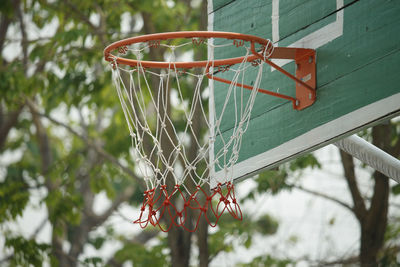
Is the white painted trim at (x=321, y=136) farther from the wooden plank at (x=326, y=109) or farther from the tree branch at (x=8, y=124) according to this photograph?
the tree branch at (x=8, y=124)

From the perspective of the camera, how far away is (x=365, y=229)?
6.58 meters

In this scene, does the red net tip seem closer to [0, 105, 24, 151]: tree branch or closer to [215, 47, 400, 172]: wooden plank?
[215, 47, 400, 172]: wooden plank

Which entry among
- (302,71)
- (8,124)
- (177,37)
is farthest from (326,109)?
(8,124)

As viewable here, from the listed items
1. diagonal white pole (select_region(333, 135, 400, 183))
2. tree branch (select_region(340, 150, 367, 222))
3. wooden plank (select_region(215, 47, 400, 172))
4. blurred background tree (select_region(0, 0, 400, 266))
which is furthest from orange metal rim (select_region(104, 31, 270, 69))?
tree branch (select_region(340, 150, 367, 222))

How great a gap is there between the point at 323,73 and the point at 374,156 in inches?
25.3

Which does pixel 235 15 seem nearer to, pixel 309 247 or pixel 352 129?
pixel 352 129

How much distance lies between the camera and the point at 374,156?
3867mm

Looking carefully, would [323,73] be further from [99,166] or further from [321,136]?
[99,166]

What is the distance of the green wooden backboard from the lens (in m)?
3.25

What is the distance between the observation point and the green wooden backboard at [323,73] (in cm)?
325

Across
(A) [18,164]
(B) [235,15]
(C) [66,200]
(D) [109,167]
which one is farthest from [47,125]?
(B) [235,15]

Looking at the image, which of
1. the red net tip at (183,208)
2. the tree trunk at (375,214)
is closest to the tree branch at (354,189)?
the tree trunk at (375,214)

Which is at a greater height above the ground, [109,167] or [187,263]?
[109,167]

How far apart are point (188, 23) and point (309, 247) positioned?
455 centimetres
